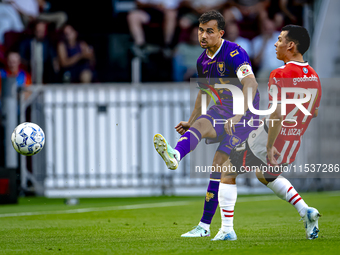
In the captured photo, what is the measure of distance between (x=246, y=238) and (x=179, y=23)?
886cm

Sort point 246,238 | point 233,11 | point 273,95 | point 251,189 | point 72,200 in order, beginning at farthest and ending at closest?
point 233,11
point 251,189
point 72,200
point 246,238
point 273,95

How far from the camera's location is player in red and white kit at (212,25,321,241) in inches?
186

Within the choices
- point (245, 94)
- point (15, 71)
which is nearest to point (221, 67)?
point (245, 94)

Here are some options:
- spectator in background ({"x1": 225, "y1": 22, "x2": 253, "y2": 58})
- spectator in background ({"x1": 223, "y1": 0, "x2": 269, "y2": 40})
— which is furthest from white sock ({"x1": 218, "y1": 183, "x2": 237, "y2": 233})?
spectator in background ({"x1": 223, "y1": 0, "x2": 269, "y2": 40})

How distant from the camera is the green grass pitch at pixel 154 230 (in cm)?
434

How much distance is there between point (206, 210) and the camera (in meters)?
5.16

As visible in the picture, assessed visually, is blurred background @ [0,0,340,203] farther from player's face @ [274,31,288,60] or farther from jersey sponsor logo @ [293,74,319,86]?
jersey sponsor logo @ [293,74,319,86]

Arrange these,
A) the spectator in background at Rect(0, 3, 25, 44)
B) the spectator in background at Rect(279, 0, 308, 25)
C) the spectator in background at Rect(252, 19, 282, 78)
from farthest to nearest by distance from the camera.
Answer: the spectator in background at Rect(0, 3, 25, 44) → the spectator in background at Rect(279, 0, 308, 25) → the spectator in background at Rect(252, 19, 282, 78)

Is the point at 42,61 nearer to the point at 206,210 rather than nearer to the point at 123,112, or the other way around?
the point at 123,112

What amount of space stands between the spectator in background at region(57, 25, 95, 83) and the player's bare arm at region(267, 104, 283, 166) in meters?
8.61

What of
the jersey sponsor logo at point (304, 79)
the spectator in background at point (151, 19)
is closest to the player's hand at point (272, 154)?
the jersey sponsor logo at point (304, 79)

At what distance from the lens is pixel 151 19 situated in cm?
1339

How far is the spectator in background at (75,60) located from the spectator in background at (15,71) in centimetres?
89

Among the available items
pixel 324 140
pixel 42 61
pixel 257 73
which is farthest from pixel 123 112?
pixel 324 140
